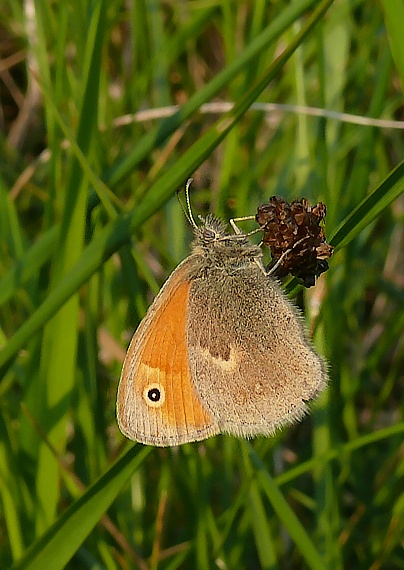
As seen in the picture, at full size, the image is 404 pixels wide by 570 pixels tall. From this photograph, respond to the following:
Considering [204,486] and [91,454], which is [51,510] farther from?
[204,486]

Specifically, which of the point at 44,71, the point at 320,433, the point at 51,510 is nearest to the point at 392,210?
the point at 320,433

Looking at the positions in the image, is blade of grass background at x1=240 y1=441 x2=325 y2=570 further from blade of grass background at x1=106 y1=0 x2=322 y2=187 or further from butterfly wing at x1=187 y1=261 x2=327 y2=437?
blade of grass background at x1=106 y1=0 x2=322 y2=187

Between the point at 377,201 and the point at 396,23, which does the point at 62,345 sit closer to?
the point at 377,201

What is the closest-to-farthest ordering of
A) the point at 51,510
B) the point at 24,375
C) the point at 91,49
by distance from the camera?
the point at 91,49 < the point at 51,510 < the point at 24,375

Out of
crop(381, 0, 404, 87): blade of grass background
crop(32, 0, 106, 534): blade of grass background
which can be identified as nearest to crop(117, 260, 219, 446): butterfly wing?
crop(32, 0, 106, 534): blade of grass background

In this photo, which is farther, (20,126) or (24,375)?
(20,126)

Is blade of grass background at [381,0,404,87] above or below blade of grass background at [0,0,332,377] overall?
above
